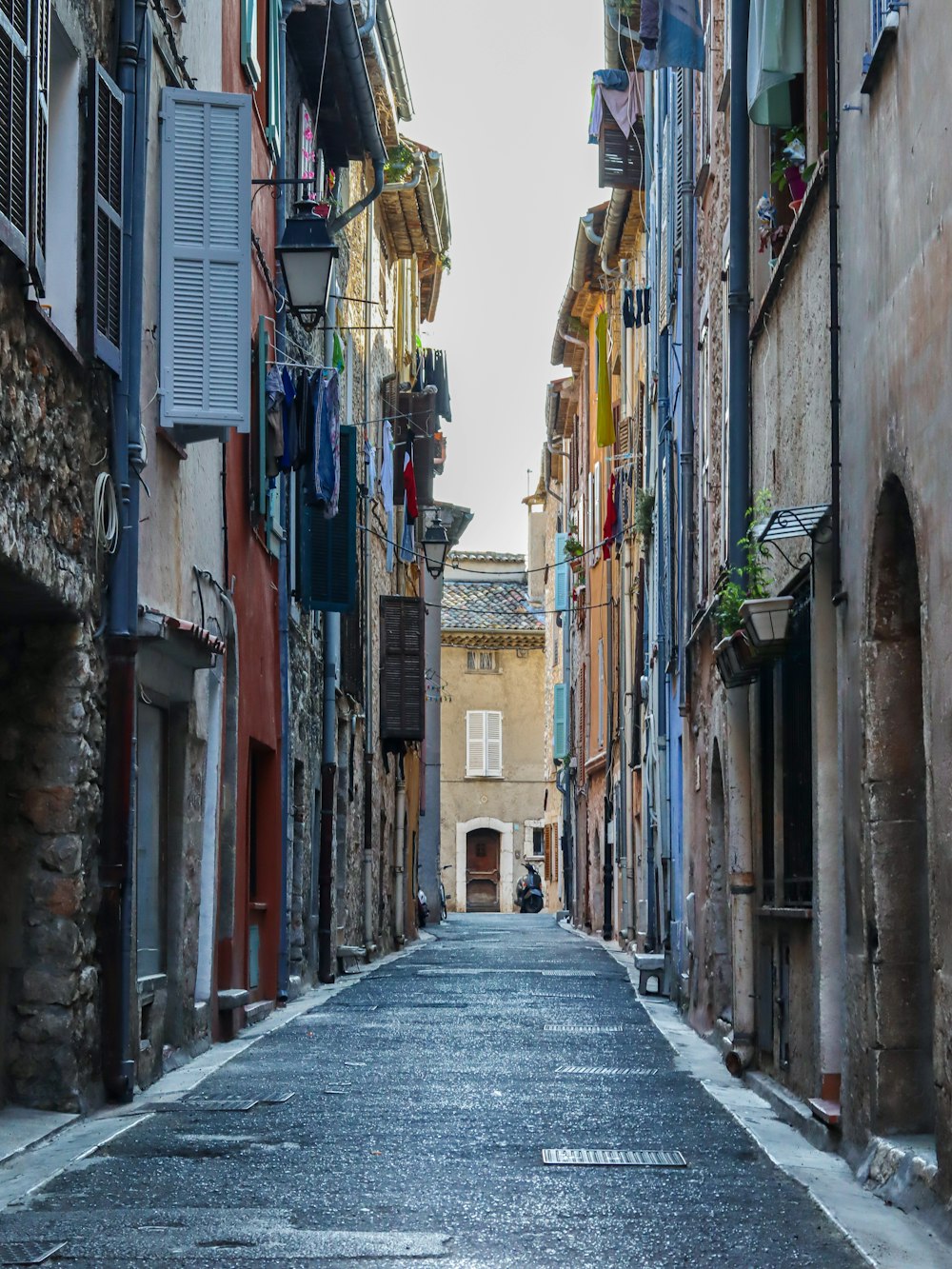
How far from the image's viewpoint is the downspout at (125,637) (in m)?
8.45

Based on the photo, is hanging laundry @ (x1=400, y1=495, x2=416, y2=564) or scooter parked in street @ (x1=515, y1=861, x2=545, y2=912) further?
scooter parked in street @ (x1=515, y1=861, x2=545, y2=912)

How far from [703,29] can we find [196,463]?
19.3 feet

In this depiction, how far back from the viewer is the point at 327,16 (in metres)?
16.4

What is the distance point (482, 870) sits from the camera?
201 ft


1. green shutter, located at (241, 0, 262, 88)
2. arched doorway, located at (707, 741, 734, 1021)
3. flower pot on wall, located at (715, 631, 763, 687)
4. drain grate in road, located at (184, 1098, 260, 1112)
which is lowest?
drain grate in road, located at (184, 1098, 260, 1112)

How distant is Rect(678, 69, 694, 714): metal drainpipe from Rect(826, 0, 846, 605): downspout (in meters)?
6.90

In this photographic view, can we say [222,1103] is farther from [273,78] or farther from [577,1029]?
[273,78]

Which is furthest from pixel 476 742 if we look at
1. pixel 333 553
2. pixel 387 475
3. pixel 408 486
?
pixel 333 553

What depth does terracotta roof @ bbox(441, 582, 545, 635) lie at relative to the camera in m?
61.8

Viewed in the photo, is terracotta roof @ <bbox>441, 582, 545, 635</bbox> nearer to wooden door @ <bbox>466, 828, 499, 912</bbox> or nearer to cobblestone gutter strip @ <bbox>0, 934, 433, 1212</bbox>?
wooden door @ <bbox>466, 828, 499, 912</bbox>

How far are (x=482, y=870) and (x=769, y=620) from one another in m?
52.8

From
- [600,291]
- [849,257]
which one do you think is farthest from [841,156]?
[600,291]

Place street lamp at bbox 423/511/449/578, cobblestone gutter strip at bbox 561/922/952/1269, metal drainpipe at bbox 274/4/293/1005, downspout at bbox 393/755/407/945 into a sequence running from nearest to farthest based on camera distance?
1. cobblestone gutter strip at bbox 561/922/952/1269
2. metal drainpipe at bbox 274/4/293/1005
3. downspout at bbox 393/755/407/945
4. street lamp at bbox 423/511/449/578

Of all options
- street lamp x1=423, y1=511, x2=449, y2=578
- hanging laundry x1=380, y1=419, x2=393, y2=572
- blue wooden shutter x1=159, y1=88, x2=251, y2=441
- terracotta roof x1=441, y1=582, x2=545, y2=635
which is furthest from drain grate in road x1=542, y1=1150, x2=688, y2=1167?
terracotta roof x1=441, y1=582, x2=545, y2=635
